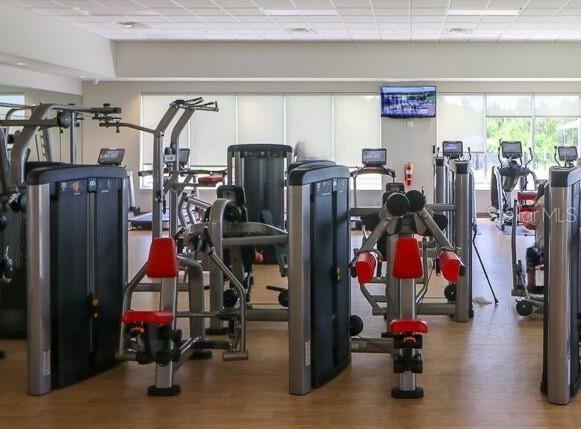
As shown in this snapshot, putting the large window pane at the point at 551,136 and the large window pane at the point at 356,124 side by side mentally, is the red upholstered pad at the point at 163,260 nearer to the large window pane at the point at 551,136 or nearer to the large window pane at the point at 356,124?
the large window pane at the point at 356,124

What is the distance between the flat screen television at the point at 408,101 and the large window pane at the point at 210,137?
9.59 feet

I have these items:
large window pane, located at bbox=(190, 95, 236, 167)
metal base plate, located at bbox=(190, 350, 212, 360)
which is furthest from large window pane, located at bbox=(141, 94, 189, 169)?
metal base plate, located at bbox=(190, 350, 212, 360)

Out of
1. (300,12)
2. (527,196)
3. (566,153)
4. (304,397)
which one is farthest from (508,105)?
(304,397)

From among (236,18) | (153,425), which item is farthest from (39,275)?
(236,18)

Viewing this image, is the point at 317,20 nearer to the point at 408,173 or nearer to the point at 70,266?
the point at 408,173

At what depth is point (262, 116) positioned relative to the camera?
15148 mm

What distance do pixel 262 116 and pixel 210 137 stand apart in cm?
108

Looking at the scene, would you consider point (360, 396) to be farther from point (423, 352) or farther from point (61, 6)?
point (61, 6)

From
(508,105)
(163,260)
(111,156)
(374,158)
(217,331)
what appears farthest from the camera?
(508,105)

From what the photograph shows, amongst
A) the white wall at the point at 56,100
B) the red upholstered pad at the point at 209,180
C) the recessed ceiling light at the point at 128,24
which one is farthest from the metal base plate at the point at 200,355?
the white wall at the point at 56,100

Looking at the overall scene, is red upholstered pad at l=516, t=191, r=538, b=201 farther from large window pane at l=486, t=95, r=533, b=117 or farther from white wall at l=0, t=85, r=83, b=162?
large window pane at l=486, t=95, r=533, b=117

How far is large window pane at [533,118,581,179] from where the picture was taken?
15.0 metres

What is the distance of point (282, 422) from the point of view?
12.0 feet

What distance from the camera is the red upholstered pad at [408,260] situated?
3920 millimetres
